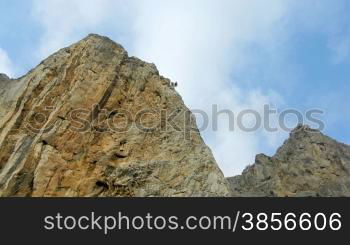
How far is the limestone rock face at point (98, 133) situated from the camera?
112ft

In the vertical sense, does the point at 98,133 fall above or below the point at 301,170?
below

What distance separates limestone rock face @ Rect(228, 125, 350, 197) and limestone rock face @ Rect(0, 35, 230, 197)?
48.8m

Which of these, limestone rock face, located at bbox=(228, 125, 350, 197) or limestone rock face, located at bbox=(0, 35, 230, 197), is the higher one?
limestone rock face, located at bbox=(228, 125, 350, 197)

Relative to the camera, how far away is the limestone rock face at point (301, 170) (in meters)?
86.4

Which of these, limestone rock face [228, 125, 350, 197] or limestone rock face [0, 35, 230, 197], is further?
limestone rock face [228, 125, 350, 197]

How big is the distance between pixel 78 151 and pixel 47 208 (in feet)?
32.4

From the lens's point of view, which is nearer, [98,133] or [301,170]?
[98,133]

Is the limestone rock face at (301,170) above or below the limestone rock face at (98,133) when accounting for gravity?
above

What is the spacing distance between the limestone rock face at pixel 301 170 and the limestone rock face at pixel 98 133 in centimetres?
4880

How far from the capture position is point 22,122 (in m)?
36.6

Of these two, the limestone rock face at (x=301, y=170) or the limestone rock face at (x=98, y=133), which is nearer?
the limestone rock face at (x=98, y=133)

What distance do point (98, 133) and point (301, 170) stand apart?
189 ft

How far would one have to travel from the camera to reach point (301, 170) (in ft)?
290

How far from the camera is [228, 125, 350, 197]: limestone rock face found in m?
86.4
